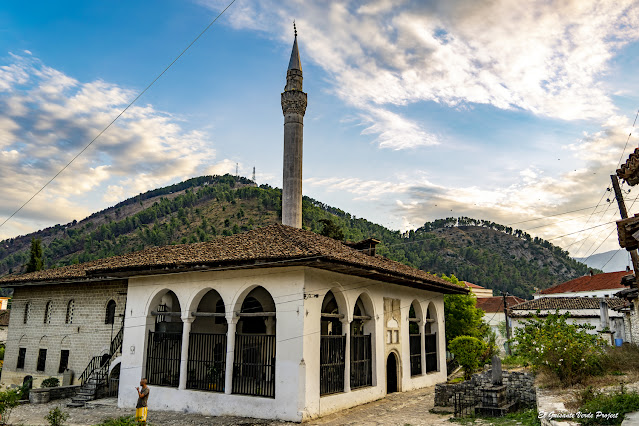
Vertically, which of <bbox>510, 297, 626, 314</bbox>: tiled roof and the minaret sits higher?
the minaret

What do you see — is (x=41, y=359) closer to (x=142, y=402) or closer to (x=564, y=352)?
(x=142, y=402)

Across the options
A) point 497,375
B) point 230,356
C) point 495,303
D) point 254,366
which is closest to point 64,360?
point 230,356

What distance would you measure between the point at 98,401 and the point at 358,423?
33.6 ft

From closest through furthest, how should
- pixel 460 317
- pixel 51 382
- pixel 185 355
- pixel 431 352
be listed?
pixel 185 355 < pixel 51 382 < pixel 431 352 < pixel 460 317

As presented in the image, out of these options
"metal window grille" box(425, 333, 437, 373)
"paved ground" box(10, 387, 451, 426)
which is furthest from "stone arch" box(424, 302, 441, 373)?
"paved ground" box(10, 387, 451, 426)

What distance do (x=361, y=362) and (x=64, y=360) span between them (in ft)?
44.7

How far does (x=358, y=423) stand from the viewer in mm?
Result: 11914

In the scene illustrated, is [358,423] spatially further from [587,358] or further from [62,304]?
[62,304]

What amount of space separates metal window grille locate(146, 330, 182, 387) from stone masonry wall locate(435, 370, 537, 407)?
336 inches

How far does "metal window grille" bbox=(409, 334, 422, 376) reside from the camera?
19.2 metres

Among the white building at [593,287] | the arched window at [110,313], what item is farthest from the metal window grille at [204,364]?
the white building at [593,287]

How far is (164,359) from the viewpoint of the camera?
15188 millimetres

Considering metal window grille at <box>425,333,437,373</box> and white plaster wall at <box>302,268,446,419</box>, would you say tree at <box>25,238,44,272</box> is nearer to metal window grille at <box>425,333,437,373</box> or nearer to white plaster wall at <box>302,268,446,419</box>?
metal window grille at <box>425,333,437,373</box>

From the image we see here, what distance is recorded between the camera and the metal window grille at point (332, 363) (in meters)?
13.6
